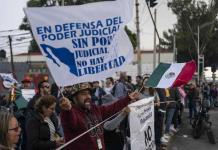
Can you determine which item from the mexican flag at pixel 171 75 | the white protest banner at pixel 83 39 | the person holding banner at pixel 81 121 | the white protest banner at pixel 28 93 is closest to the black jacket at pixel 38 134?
the person holding banner at pixel 81 121

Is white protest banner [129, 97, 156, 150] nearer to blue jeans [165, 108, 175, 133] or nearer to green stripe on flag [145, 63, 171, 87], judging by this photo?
green stripe on flag [145, 63, 171, 87]

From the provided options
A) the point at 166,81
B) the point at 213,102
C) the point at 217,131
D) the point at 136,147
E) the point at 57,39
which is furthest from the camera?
the point at 213,102

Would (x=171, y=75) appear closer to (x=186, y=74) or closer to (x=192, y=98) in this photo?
(x=186, y=74)

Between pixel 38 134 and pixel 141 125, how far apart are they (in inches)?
66.2

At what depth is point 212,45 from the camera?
7138 cm

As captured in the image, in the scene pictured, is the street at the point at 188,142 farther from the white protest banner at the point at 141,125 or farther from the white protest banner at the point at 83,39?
the white protest banner at the point at 83,39

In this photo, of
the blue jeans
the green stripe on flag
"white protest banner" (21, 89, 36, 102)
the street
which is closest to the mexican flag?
the green stripe on flag

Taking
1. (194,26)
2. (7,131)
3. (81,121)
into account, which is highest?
(7,131)

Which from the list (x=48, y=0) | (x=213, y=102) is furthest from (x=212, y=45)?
(x=213, y=102)

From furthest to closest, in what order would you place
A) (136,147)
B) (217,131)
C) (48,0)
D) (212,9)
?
(212,9)
(48,0)
(217,131)
(136,147)

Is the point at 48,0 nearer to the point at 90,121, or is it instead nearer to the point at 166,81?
the point at 166,81

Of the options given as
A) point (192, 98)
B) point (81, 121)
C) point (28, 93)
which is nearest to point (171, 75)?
point (28, 93)

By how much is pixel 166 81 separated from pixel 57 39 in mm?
3870

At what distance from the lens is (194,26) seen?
2729 inches
